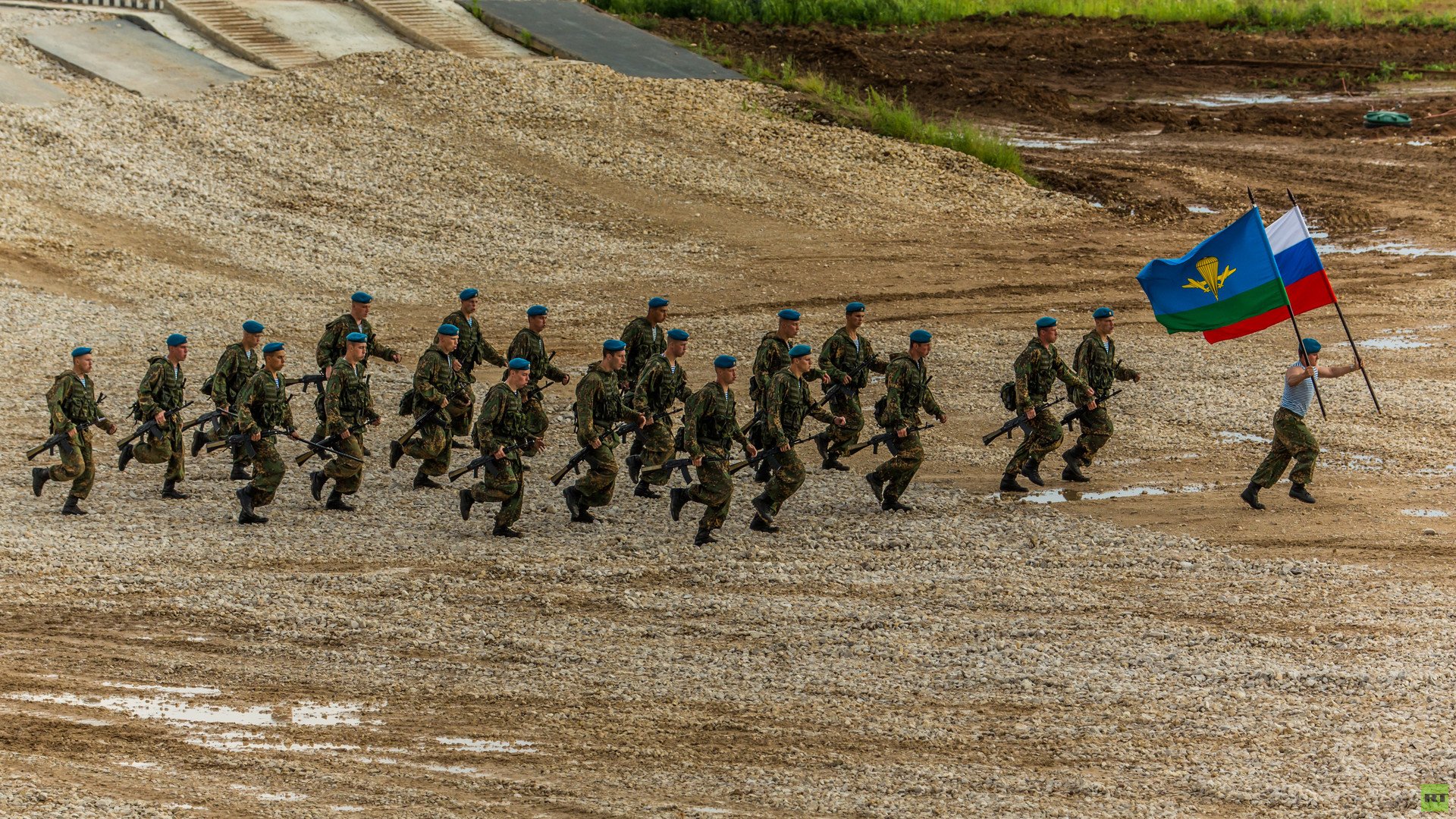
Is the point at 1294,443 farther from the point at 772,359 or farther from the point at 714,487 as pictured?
the point at 714,487

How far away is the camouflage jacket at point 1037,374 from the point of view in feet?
50.2

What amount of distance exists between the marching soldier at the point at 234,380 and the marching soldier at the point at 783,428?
5.12m

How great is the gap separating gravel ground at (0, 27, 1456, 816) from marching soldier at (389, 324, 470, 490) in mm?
470

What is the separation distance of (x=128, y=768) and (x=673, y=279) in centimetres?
1476

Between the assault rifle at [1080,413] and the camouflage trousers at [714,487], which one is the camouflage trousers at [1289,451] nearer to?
the assault rifle at [1080,413]

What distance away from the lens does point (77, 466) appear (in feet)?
47.6

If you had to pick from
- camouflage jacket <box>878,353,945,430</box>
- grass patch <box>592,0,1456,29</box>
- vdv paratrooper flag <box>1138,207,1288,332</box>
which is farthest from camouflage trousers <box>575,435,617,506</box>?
grass patch <box>592,0,1456,29</box>

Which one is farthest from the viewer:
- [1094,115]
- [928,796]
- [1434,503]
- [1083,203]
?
[1094,115]

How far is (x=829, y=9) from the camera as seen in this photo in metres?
39.4

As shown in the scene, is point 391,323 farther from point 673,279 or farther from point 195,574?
point 195,574

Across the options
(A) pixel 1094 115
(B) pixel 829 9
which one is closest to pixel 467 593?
(A) pixel 1094 115

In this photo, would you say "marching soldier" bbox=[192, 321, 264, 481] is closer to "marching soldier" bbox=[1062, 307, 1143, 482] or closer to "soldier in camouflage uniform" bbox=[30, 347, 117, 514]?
"soldier in camouflage uniform" bbox=[30, 347, 117, 514]

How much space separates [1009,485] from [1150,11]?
30.8 m

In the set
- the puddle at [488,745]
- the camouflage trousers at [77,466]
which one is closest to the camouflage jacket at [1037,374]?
the puddle at [488,745]
